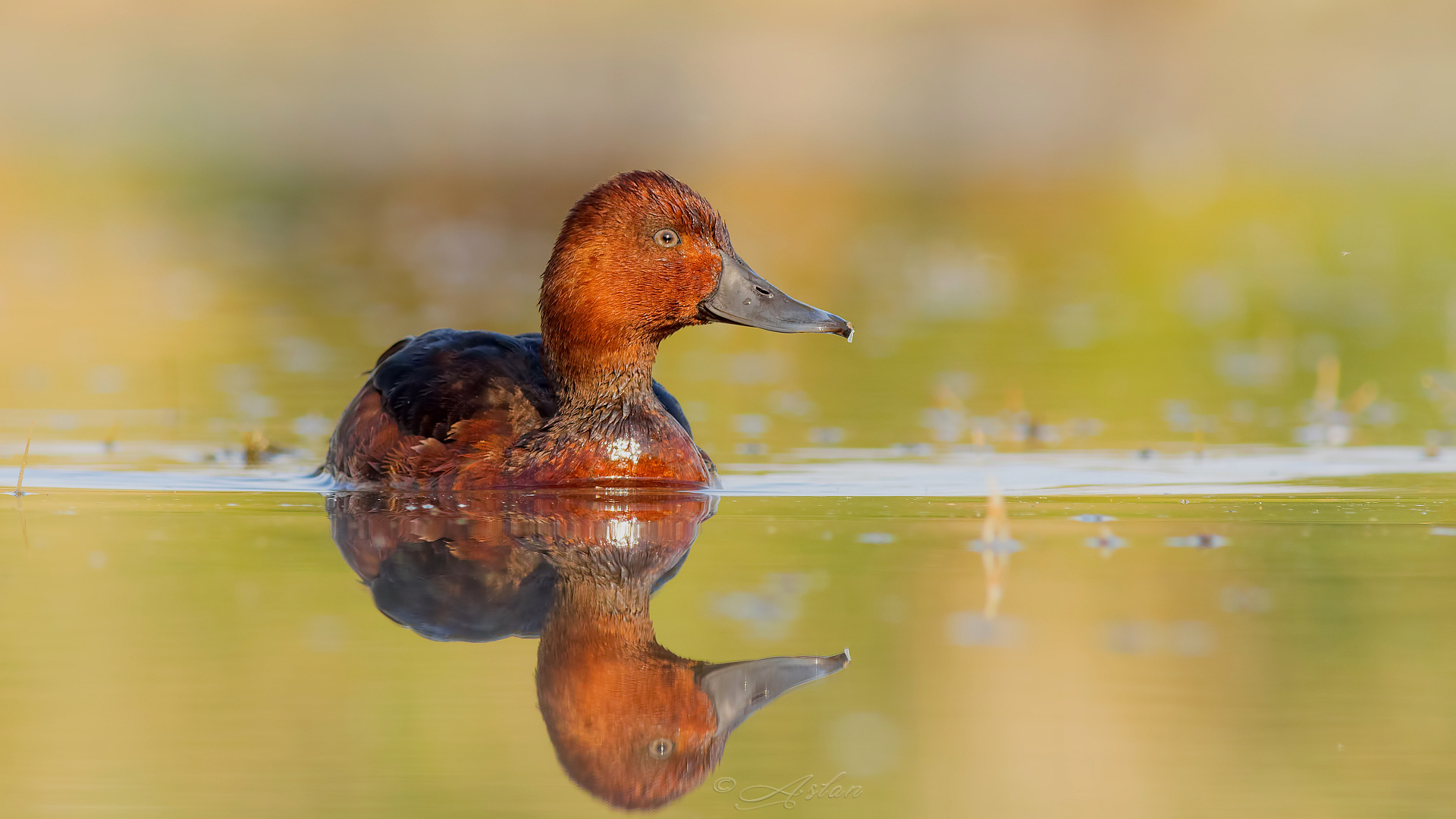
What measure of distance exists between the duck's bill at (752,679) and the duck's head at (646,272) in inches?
130

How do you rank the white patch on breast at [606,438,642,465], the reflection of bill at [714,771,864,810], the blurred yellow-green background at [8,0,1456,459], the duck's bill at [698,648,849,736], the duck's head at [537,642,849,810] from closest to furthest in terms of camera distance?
the reflection of bill at [714,771,864,810], the duck's head at [537,642,849,810], the duck's bill at [698,648,849,736], the white patch on breast at [606,438,642,465], the blurred yellow-green background at [8,0,1456,459]

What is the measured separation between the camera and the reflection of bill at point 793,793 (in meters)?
4.61

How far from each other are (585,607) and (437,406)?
2.66 metres

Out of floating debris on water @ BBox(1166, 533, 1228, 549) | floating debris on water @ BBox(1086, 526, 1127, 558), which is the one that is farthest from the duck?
floating debris on water @ BBox(1166, 533, 1228, 549)

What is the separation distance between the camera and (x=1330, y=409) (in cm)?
1077

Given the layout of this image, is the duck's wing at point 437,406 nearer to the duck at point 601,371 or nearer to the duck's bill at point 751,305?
the duck at point 601,371

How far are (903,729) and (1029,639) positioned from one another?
0.89 metres

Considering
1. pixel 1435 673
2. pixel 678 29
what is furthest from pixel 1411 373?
pixel 678 29

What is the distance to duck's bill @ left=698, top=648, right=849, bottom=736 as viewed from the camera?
518cm

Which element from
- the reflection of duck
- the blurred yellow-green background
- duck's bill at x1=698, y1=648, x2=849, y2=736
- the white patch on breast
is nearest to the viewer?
the reflection of duck

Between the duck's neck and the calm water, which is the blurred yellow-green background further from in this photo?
the calm water

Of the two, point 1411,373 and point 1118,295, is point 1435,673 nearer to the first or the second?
point 1411,373

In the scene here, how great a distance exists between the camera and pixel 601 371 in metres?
8.68

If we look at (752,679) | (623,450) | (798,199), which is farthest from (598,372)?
(798,199)
